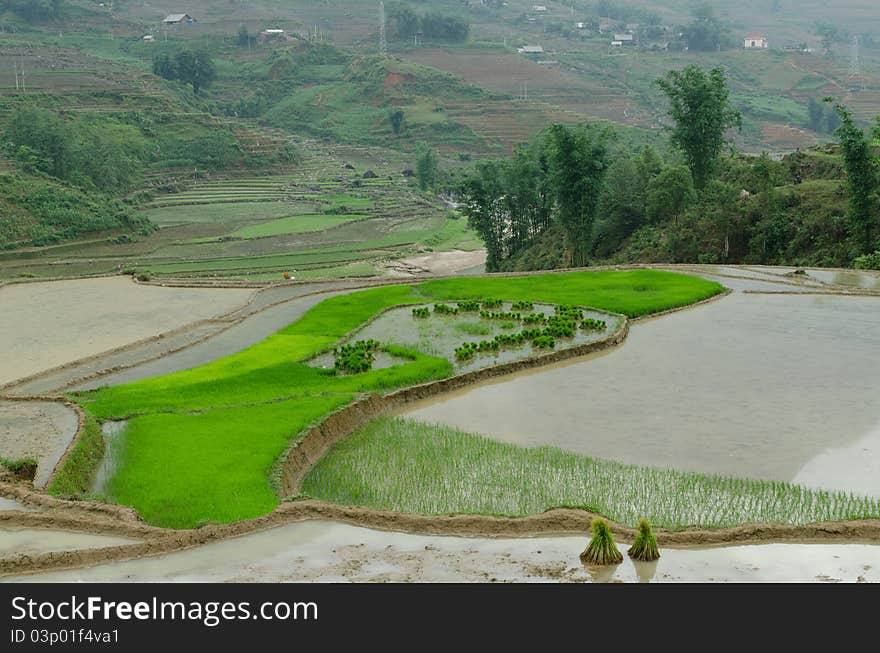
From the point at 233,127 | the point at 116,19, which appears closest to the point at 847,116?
the point at 233,127

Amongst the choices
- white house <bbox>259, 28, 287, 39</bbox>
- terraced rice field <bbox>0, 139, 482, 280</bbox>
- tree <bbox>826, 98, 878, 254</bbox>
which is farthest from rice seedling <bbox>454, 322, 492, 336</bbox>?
white house <bbox>259, 28, 287, 39</bbox>

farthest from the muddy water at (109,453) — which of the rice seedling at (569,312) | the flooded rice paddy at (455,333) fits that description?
the rice seedling at (569,312)

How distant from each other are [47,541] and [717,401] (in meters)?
10.7

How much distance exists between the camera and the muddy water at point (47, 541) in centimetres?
1073

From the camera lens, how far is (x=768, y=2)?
183 m

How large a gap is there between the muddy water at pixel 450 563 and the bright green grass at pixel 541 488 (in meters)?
0.94

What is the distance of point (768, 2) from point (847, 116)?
556 ft

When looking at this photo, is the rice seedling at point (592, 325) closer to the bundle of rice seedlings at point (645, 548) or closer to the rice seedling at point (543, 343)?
the rice seedling at point (543, 343)

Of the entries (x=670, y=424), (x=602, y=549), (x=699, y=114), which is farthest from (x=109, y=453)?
(x=699, y=114)

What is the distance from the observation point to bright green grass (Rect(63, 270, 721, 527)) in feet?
41.3

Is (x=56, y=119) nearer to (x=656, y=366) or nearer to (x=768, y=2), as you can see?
(x=656, y=366)

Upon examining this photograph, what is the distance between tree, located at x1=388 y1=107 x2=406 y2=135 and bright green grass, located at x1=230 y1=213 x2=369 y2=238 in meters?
25.5

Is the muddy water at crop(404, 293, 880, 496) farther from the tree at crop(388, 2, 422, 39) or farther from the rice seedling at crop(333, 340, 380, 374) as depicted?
the tree at crop(388, 2, 422, 39)

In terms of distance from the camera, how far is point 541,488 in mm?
13219
